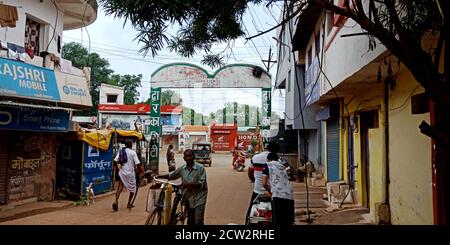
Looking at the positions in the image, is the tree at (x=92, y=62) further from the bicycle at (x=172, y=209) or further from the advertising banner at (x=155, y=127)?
the bicycle at (x=172, y=209)

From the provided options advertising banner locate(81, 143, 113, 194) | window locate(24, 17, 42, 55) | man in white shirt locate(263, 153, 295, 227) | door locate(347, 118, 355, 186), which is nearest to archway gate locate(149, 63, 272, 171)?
advertising banner locate(81, 143, 113, 194)

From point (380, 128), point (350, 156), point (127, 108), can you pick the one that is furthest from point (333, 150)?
point (127, 108)

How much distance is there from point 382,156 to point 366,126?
1.81 meters

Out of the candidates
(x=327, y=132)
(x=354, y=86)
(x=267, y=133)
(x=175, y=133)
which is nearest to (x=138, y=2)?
(x=354, y=86)

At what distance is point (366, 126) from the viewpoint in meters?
8.87

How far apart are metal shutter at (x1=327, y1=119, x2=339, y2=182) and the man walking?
24.4ft

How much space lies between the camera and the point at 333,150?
41.0 ft

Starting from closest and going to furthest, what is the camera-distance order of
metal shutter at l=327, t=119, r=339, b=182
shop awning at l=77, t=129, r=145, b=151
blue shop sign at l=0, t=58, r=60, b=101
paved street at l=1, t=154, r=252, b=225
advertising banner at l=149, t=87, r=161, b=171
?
paved street at l=1, t=154, r=252, b=225 < blue shop sign at l=0, t=58, r=60, b=101 < shop awning at l=77, t=129, r=145, b=151 < metal shutter at l=327, t=119, r=339, b=182 < advertising banner at l=149, t=87, r=161, b=171

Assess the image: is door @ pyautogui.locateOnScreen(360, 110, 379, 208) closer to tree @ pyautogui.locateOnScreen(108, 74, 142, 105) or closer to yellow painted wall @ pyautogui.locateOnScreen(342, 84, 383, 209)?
yellow painted wall @ pyautogui.locateOnScreen(342, 84, 383, 209)

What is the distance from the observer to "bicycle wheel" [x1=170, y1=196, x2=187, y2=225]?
556 centimetres

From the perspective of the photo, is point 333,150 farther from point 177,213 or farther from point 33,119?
point 33,119

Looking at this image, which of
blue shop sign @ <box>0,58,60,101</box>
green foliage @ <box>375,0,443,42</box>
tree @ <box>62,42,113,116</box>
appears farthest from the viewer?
tree @ <box>62,42,113,116</box>

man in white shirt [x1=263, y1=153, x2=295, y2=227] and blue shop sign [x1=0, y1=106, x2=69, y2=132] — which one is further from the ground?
blue shop sign [x1=0, y1=106, x2=69, y2=132]
